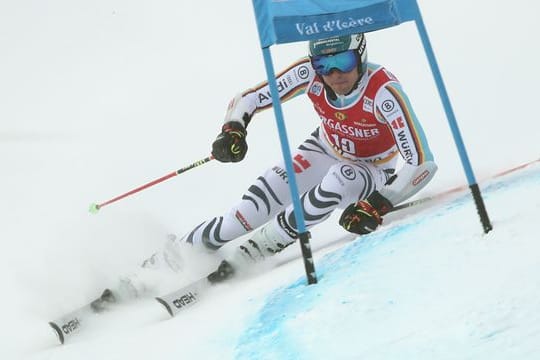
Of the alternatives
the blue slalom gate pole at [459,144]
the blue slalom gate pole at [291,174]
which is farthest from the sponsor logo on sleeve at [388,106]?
the blue slalom gate pole at [291,174]

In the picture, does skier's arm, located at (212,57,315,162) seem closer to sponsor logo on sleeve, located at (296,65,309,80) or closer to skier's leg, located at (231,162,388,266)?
sponsor logo on sleeve, located at (296,65,309,80)

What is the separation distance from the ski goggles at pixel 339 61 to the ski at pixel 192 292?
1069mm

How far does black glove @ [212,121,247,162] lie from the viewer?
344 cm

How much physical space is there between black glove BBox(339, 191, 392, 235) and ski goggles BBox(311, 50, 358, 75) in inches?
26.6

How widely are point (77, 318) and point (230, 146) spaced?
107 cm

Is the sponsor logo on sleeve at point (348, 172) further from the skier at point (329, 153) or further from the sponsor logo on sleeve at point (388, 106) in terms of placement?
the sponsor logo on sleeve at point (388, 106)

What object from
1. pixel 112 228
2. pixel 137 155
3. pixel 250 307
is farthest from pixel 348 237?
pixel 137 155

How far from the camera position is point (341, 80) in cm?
341

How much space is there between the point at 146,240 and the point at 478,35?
4.14 meters

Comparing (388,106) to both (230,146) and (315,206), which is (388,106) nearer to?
(315,206)

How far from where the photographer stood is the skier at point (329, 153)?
3.26 meters

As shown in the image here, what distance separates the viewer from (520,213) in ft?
9.18

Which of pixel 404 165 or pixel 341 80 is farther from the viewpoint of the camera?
pixel 341 80

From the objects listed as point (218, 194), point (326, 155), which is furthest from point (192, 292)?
point (218, 194)
